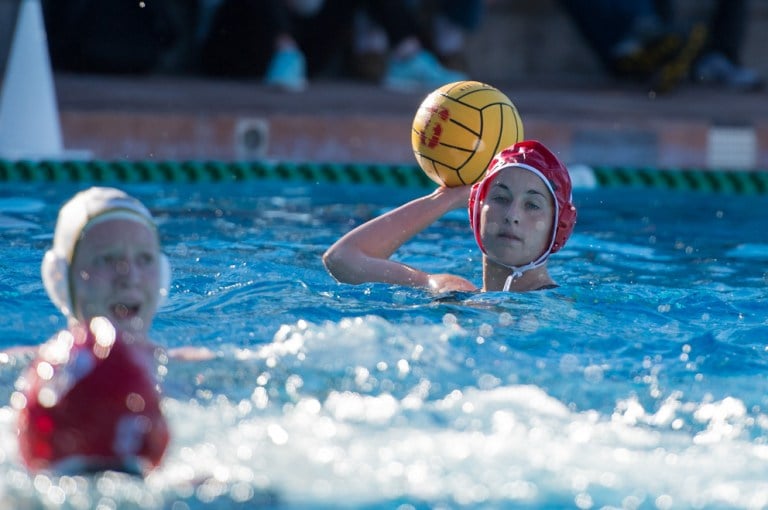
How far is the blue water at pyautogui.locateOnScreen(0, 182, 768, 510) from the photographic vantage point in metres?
2.41

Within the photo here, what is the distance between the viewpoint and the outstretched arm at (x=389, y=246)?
3850 mm

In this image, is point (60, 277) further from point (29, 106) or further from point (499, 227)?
point (29, 106)

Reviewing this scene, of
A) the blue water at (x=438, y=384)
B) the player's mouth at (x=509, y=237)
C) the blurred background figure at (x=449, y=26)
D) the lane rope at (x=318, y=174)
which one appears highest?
the blurred background figure at (x=449, y=26)

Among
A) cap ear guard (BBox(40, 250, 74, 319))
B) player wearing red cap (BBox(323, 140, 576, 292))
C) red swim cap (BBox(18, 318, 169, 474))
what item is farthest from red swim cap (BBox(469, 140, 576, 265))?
red swim cap (BBox(18, 318, 169, 474))

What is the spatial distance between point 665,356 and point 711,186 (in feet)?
11.9

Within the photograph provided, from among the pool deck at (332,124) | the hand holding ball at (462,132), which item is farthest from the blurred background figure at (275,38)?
the hand holding ball at (462,132)

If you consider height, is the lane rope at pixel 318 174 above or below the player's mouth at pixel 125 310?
below

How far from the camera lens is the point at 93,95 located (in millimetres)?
7066

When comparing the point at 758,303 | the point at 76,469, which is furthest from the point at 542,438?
the point at 758,303

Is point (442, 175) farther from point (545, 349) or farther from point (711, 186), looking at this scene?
point (711, 186)

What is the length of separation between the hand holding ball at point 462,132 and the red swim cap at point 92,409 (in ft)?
6.28

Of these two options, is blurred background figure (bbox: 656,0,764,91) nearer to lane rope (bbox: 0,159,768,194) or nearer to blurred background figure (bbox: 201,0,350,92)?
lane rope (bbox: 0,159,768,194)

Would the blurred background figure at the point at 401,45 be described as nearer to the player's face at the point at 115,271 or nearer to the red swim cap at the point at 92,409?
the player's face at the point at 115,271

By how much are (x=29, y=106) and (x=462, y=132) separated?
3.13m
